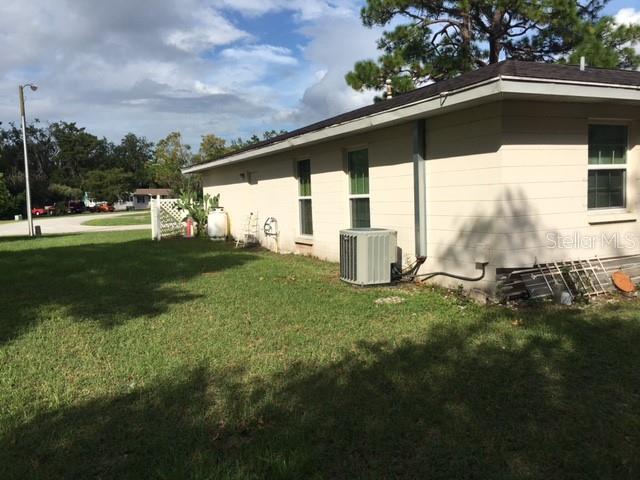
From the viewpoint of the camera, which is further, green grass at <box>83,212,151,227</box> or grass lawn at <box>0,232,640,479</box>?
green grass at <box>83,212,151,227</box>

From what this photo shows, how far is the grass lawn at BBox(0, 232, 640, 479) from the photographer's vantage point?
272 centimetres

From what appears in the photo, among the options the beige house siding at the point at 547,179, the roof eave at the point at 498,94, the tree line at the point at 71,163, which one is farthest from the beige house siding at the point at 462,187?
the tree line at the point at 71,163

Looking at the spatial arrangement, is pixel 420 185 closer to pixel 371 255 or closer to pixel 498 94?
pixel 371 255

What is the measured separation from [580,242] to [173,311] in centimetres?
521

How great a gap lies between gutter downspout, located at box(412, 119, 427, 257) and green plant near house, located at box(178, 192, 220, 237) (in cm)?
1093

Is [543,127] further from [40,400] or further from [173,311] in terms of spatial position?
[40,400]

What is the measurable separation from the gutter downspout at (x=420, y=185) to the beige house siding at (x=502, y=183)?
0.23 feet

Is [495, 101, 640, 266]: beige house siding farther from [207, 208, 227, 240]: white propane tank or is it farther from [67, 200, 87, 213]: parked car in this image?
[67, 200, 87, 213]: parked car

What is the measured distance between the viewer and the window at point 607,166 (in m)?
6.51

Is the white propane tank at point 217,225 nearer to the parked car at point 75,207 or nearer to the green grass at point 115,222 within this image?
the green grass at point 115,222

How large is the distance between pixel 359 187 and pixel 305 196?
2.27 metres

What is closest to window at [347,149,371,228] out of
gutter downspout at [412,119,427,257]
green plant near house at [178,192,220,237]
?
gutter downspout at [412,119,427,257]

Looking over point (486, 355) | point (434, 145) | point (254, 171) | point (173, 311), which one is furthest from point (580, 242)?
point (254, 171)

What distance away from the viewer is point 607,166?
6.57 m
